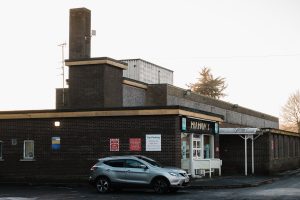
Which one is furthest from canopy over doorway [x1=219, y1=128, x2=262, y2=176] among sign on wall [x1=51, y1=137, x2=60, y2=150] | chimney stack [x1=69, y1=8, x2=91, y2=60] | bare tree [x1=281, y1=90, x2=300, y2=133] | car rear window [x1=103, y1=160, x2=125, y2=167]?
bare tree [x1=281, y1=90, x2=300, y2=133]

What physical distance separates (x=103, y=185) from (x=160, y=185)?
277cm

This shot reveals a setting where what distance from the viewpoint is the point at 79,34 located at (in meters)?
37.2

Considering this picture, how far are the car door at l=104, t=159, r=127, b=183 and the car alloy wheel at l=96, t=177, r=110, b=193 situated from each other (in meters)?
0.32

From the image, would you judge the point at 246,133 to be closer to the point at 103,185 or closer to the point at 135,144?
the point at 135,144

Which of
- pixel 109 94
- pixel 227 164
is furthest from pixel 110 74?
pixel 227 164

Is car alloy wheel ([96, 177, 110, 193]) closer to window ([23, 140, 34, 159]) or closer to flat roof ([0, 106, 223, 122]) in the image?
flat roof ([0, 106, 223, 122])

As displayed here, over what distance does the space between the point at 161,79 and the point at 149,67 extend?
314cm

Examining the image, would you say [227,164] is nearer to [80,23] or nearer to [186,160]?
[186,160]

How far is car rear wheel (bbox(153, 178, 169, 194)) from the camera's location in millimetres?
22414

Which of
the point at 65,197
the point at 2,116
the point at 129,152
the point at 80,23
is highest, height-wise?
the point at 80,23

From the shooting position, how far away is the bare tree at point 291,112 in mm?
79438

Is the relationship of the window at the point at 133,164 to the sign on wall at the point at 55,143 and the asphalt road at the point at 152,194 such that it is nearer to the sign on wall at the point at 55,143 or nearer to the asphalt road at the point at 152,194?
the asphalt road at the point at 152,194

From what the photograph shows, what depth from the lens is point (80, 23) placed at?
1465 inches

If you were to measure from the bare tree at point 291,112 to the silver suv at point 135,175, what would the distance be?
196ft
